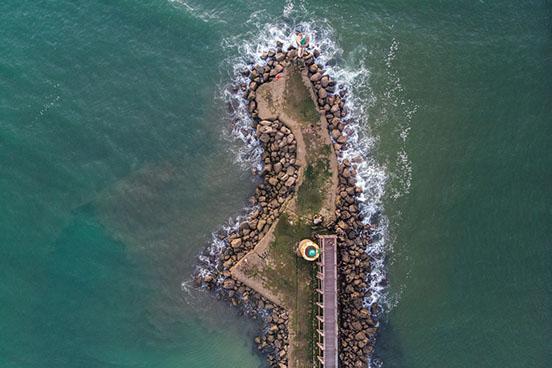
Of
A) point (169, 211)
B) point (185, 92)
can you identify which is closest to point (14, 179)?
point (169, 211)

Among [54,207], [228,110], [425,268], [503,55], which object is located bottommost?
[425,268]

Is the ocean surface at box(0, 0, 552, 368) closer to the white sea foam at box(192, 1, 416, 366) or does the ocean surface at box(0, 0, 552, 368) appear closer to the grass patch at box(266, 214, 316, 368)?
the white sea foam at box(192, 1, 416, 366)

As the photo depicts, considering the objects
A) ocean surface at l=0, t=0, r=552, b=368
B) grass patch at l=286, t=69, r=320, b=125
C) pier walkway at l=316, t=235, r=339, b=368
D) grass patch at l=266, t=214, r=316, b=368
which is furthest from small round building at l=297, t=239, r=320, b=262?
grass patch at l=286, t=69, r=320, b=125

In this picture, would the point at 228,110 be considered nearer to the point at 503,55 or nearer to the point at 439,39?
the point at 439,39

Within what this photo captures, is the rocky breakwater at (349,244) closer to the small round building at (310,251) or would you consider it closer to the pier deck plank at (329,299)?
the pier deck plank at (329,299)

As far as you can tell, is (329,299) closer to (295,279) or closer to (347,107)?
(295,279)

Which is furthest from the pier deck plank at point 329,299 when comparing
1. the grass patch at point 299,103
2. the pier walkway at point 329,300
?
the grass patch at point 299,103

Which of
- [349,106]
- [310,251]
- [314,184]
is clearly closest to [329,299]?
[310,251]
